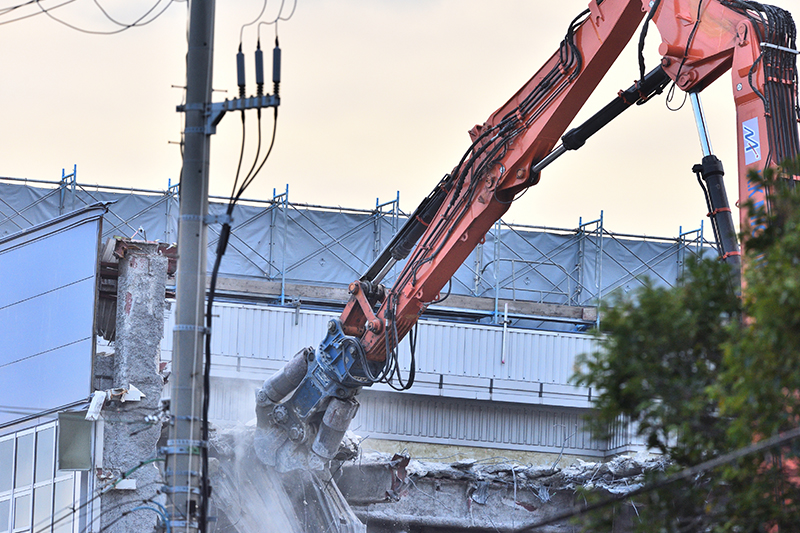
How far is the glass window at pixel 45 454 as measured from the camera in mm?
11531

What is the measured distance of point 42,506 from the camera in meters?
Result: 11.5

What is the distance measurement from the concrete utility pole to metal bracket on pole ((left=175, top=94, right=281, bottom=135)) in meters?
0.02

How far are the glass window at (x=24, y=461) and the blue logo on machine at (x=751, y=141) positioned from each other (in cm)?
881

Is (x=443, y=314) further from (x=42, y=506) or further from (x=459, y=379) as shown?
(x=42, y=506)

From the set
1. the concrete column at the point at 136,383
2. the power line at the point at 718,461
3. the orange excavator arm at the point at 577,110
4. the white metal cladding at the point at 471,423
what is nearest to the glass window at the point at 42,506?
the concrete column at the point at 136,383

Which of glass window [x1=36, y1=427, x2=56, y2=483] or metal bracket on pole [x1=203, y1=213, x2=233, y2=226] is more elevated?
metal bracket on pole [x1=203, y1=213, x2=233, y2=226]

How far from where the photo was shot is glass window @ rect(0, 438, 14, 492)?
38.1ft

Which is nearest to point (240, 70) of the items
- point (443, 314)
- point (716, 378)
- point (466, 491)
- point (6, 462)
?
point (716, 378)

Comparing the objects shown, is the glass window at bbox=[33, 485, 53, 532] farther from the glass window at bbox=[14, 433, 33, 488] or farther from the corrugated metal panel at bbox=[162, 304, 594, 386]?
the corrugated metal panel at bbox=[162, 304, 594, 386]

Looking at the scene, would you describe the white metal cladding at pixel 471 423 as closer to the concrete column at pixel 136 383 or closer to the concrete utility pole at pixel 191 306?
the concrete column at pixel 136 383

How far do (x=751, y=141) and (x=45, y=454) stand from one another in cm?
877

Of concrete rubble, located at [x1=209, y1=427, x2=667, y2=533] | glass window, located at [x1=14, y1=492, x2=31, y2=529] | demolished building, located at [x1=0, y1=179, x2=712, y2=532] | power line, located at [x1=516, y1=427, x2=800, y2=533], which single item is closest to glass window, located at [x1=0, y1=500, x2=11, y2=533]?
glass window, located at [x1=14, y1=492, x2=31, y2=529]

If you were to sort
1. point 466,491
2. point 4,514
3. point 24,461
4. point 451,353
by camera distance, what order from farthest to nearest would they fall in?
1. point 451,353
2. point 466,491
3. point 24,461
4. point 4,514

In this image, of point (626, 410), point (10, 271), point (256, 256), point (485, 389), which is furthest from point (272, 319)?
point (626, 410)
